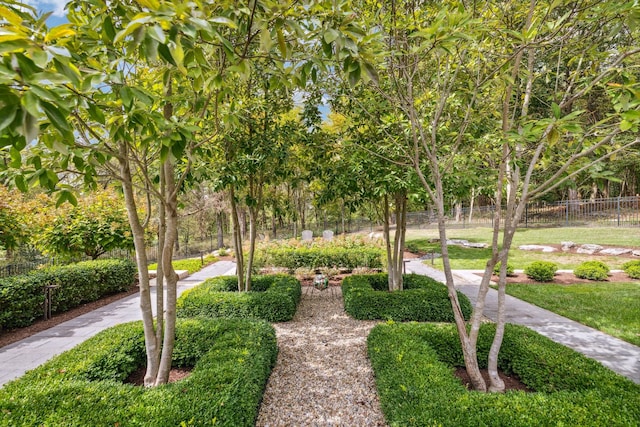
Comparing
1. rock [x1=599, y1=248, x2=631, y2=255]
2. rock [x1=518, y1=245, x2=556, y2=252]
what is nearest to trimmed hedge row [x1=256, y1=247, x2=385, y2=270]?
rock [x1=518, y1=245, x2=556, y2=252]

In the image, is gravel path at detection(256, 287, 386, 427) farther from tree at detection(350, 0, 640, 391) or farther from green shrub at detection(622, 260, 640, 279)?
green shrub at detection(622, 260, 640, 279)

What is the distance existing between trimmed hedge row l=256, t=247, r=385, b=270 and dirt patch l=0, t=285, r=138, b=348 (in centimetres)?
452

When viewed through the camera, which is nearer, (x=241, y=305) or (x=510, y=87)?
(x=510, y=87)

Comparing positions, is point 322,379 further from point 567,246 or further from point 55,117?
point 567,246

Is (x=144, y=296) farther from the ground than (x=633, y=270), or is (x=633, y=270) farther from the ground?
(x=144, y=296)

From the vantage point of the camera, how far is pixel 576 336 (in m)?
5.01

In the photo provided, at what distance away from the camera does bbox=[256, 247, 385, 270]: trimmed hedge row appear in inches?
412

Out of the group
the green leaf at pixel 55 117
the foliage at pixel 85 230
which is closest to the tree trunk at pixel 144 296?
the green leaf at pixel 55 117

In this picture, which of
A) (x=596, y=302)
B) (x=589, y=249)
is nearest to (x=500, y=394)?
(x=596, y=302)

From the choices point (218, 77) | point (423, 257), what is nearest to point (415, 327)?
point (218, 77)

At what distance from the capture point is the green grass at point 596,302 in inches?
209

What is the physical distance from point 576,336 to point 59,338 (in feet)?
29.2

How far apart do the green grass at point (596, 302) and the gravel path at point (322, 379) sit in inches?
165

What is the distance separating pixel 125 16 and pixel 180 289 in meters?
8.67
